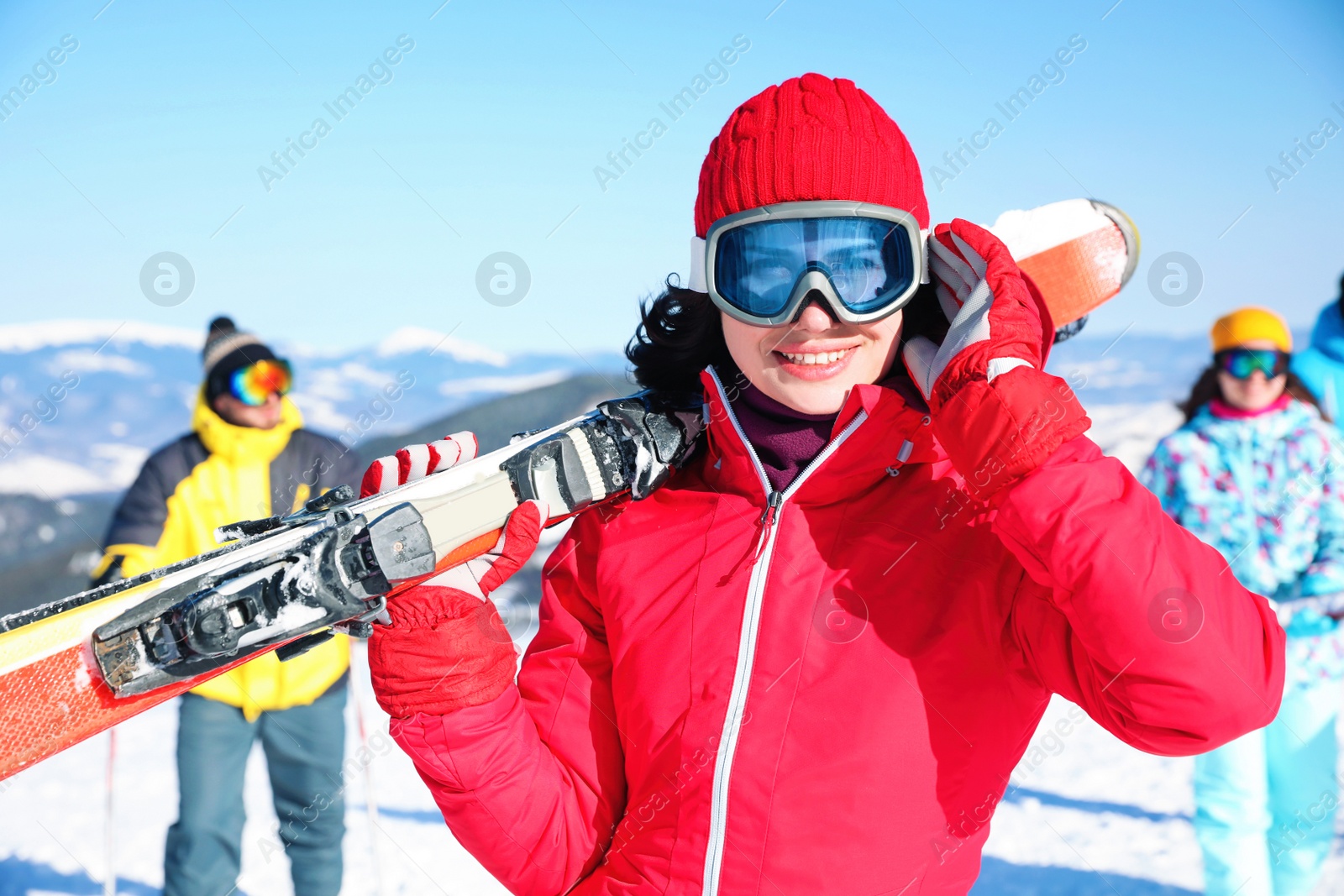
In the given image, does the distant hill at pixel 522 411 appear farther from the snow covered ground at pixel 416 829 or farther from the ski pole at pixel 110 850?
the ski pole at pixel 110 850

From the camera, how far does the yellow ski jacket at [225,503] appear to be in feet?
12.0

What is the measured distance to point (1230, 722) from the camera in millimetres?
1088

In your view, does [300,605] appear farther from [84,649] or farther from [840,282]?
[840,282]

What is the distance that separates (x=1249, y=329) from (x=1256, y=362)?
19cm

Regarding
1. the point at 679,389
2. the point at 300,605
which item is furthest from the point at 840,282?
the point at 300,605

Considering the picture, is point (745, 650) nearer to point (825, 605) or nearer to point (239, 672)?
point (825, 605)

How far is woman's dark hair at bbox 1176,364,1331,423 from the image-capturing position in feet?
12.3

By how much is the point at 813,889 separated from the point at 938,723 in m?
0.29

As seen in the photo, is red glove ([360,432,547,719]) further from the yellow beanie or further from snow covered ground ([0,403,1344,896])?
the yellow beanie

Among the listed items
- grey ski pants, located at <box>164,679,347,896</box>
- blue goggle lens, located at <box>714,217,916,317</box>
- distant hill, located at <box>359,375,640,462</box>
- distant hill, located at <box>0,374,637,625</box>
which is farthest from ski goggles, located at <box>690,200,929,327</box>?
distant hill, located at <box>359,375,640,462</box>

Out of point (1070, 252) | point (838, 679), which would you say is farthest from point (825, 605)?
point (1070, 252)

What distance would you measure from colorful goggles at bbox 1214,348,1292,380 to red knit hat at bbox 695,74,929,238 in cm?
273

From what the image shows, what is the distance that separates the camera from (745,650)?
1362 mm

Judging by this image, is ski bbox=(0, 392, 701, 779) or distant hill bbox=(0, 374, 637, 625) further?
distant hill bbox=(0, 374, 637, 625)
